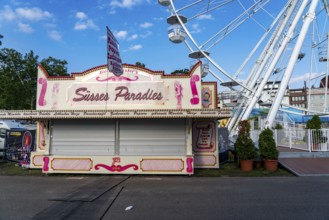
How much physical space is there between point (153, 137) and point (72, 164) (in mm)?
3692

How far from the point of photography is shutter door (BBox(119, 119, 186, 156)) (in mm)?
13289

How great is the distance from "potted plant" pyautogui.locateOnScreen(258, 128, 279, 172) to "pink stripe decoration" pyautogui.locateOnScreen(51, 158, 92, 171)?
787 centimetres

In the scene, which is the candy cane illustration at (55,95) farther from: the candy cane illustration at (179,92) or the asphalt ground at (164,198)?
the candy cane illustration at (179,92)

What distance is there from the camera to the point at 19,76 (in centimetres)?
4500

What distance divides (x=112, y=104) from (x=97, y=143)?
188cm

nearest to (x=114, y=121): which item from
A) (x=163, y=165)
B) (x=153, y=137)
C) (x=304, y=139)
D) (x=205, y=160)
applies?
(x=153, y=137)

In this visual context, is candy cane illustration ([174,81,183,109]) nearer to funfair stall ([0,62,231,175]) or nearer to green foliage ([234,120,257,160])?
funfair stall ([0,62,231,175])

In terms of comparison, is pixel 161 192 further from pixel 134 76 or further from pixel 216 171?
pixel 134 76

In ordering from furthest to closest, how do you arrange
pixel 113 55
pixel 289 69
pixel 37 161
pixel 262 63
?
pixel 262 63 < pixel 289 69 < pixel 37 161 < pixel 113 55

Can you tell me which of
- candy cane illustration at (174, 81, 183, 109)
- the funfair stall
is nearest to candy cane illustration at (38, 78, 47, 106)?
the funfair stall

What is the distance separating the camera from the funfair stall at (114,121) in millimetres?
12844

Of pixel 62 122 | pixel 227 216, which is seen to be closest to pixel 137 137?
pixel 62 122

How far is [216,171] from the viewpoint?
1370 centimetres

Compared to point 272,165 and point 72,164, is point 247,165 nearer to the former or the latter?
point 272,165
